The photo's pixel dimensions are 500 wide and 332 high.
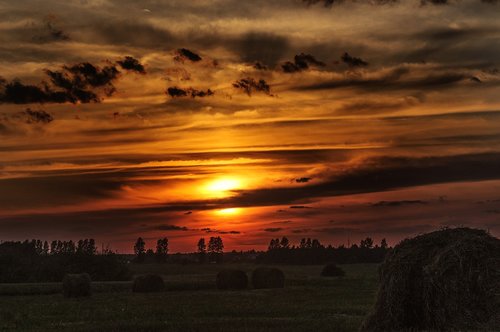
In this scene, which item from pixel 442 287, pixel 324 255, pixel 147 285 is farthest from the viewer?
pixel 324 255

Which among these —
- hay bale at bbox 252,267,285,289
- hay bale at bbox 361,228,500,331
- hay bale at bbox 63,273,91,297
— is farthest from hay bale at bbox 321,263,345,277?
hay bale at bbox 361,228,500,331

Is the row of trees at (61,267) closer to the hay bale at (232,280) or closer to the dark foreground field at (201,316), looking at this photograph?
the hay bale at (232,280)

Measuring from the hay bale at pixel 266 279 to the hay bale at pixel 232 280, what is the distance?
129 cm

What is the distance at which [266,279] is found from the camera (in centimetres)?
6122

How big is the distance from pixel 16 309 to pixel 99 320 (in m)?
10.3

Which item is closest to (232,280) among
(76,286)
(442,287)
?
(76,286)

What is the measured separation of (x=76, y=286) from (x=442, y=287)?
3805cm

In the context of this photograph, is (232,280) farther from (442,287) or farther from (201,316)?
(442,287)

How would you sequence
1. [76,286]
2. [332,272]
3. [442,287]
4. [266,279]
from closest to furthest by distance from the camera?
[442,287] < [76,286] < [266,279] < [332,272]

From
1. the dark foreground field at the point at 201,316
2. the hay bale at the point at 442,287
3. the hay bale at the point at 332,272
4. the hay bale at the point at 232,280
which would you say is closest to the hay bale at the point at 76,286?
the dark foreground field at the point at 201,316

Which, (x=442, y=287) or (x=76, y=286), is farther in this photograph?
(x=76, y=286)

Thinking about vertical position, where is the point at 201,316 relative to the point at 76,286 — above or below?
below

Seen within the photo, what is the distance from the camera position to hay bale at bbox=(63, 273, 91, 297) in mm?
52409

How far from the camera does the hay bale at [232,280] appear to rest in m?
59.8
